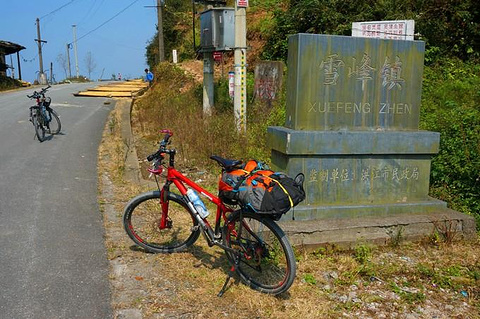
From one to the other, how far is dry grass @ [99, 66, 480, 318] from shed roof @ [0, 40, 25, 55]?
38.7 m

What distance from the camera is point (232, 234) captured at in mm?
3783

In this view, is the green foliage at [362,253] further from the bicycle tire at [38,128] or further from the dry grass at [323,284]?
the bicycle tire at [38,128]

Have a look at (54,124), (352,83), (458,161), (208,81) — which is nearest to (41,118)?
(54,124)

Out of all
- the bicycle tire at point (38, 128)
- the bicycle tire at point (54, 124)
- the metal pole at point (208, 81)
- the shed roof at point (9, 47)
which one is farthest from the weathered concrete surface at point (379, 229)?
the shed roof at point (9, 47)

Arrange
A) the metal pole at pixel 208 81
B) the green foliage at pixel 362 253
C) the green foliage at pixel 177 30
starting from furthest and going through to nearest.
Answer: the green foliage at pixel 177 30
the metal pole at pixel 208 81
the green foliage at pixel 362 253

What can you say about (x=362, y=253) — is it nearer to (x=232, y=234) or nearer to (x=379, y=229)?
(x=379, y=229)

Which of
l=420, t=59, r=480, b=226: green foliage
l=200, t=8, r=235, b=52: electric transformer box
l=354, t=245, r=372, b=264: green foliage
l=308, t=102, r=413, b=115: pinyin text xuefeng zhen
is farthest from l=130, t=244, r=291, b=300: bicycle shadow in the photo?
l=200, t=8, r=235, b=52: electric transformer box

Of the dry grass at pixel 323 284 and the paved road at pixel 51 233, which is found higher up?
the paved road at pixel 51 233

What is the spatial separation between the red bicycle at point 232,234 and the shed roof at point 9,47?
39.0m

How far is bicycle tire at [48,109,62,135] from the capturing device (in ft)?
36.8

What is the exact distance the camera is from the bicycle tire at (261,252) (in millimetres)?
3477

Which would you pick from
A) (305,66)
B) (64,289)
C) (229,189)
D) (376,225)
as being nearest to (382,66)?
(305,66)

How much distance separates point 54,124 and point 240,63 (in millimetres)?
5682

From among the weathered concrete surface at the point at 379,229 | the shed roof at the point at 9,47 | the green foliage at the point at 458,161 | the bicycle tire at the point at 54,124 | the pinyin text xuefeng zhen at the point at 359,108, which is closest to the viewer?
the weathered concrete surface at the point at 379,229
